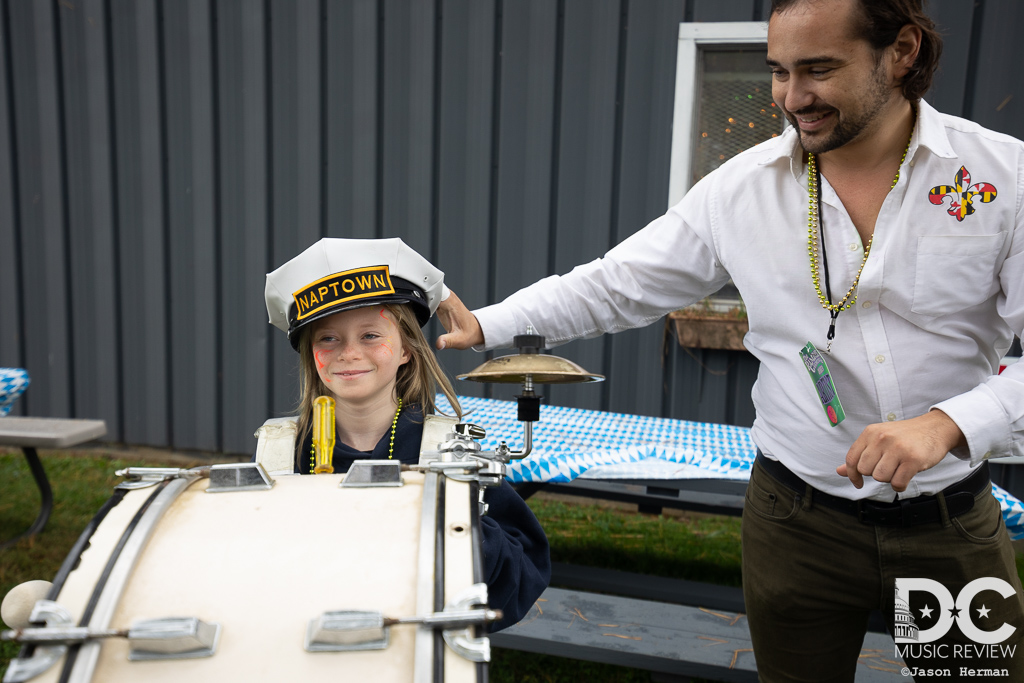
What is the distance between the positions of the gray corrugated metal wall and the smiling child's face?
2.56m

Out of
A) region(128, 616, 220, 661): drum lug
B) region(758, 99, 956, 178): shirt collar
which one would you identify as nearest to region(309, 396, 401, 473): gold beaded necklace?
region(128, 616, 220, 661): drum lug

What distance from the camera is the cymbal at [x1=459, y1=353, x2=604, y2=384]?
1.40m

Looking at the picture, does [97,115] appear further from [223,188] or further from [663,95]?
[663,95]

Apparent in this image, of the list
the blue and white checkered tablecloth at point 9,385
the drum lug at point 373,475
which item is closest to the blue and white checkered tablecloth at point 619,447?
the drum lug at point 373,475

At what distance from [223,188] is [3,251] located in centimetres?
170

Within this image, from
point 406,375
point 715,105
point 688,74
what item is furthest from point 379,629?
point 715,105

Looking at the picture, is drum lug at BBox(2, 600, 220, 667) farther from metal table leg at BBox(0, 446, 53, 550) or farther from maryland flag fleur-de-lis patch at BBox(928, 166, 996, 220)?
metal table leg at BBox(0, 446, 53, 550)

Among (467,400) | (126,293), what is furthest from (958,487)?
(126,293)

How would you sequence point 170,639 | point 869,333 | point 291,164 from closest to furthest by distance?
point 170,639 → point 869,333 → point 291,164

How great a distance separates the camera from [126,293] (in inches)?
185

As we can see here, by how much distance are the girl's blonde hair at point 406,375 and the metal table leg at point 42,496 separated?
2385 millimetres

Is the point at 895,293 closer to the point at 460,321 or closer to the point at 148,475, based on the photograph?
the point at 460,321

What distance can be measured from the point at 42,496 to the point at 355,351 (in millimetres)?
2869

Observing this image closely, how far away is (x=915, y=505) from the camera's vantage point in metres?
1.48
